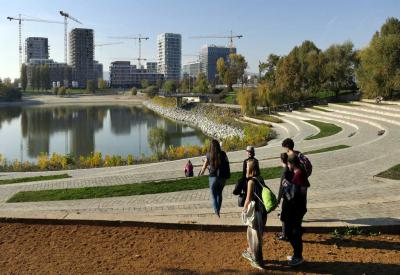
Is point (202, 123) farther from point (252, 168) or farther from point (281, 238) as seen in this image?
point (252, 168)

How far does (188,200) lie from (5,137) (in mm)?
38427

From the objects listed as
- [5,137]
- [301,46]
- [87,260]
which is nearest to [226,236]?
[87,260]

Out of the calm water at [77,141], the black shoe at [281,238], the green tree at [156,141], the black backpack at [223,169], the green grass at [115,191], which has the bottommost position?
the calm water at [77,141]

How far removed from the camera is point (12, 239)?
24.4ft

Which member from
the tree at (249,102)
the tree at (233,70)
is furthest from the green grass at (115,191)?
the tree at (233,70)

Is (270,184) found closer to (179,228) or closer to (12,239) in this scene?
(179,228)

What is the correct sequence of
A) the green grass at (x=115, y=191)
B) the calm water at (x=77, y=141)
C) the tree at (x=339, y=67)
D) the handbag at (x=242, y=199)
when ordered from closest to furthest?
the handbag at (x=242, y=199) → the green grass at (x=115, y=191) → the calm water at (x=77, y=141) → the tree at (x=339, y=67)

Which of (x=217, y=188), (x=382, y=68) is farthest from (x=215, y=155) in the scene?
(x=382, y=68)

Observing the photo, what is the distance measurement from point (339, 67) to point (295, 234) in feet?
160

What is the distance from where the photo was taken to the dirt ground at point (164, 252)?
617cm

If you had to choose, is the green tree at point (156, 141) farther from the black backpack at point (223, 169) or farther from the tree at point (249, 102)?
the black backpack at point (223, 169)

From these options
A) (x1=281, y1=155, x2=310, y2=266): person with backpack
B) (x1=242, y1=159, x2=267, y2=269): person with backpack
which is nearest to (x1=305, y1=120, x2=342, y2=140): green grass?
(x1=281, y1=155, x2=310, y2=266): person with backpack

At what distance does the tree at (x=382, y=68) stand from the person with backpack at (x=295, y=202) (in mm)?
33909

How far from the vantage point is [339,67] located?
169 feet
